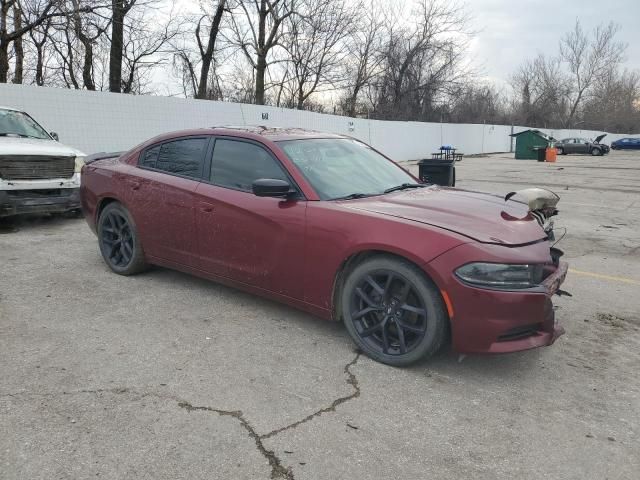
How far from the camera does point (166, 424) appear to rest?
268 cm

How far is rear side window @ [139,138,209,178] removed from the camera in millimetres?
4551

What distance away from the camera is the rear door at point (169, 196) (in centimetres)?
448

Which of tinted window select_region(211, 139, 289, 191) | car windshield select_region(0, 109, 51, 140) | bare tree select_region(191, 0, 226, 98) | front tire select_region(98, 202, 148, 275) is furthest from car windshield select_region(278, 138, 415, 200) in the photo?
bare tree select_region(191, 0, 226, 98)

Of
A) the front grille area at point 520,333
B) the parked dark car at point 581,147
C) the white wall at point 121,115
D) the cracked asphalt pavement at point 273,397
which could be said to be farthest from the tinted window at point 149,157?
the parked dark car at point 581,147

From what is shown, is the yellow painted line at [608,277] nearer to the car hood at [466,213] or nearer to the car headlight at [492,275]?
the car hood at [466,213]

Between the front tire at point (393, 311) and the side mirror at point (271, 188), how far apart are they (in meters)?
0.76

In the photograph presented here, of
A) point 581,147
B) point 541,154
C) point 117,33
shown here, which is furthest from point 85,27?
point 581,147

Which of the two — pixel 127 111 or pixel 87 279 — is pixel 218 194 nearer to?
pixel 87 279

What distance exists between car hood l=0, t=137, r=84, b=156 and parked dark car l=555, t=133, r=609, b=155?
136ft

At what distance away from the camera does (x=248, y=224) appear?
3980mm

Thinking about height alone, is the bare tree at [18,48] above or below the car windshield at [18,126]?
above

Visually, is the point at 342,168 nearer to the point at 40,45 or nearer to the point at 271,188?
the point at 271,188

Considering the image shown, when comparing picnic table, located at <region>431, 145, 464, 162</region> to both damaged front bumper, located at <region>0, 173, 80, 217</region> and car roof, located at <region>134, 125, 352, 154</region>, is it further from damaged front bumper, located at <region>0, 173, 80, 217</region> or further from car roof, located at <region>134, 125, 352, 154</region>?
car roof, located at <region>134, 125, 352, 154</region>

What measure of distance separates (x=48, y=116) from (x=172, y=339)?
10730mm
